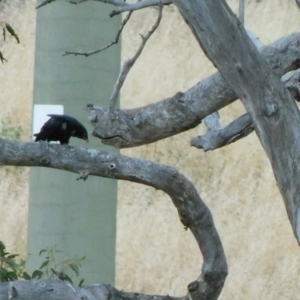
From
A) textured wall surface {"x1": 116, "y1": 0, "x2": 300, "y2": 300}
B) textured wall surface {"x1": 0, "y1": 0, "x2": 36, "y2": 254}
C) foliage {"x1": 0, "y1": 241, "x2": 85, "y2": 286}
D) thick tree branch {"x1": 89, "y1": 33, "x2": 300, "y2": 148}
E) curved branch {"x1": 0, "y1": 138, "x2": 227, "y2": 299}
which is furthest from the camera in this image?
textured wall surface {"x1": 0, "y1": 0, "x2": 36, "y2": 254}

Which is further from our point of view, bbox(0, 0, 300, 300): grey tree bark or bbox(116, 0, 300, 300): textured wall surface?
bbox(116, 0, 300, 300): textured wall surface

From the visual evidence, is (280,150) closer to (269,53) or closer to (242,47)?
(242,47)

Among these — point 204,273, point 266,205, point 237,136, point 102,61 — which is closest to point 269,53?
point 237,136

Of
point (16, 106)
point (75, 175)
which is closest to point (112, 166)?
point (75, 175)

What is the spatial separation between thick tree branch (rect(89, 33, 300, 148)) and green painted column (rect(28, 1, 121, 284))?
0.56 meters

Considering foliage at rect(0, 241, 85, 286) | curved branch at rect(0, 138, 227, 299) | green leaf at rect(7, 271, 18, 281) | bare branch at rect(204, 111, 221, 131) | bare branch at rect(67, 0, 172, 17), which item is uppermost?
bare branch at rect(67, 0, 172, 17)

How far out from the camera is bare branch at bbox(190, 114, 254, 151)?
235 centimetres

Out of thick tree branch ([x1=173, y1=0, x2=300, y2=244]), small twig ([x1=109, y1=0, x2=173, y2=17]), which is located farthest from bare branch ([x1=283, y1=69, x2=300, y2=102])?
thick tree branch ([x1=173, y1=0, x2=300, y2=244])

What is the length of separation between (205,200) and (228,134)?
8.96 ft

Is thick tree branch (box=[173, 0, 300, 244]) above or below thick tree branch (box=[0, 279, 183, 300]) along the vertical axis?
above

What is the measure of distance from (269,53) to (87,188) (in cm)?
89

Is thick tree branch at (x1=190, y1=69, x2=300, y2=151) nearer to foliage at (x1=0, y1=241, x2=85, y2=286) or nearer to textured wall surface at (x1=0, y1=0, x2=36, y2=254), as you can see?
foliage at (x1=0, y1=241, x2=85, y2=286)

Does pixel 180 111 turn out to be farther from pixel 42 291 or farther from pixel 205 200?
pixel 205 200

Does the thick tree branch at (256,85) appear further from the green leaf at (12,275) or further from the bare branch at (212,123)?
the green leaf at (12,275)
